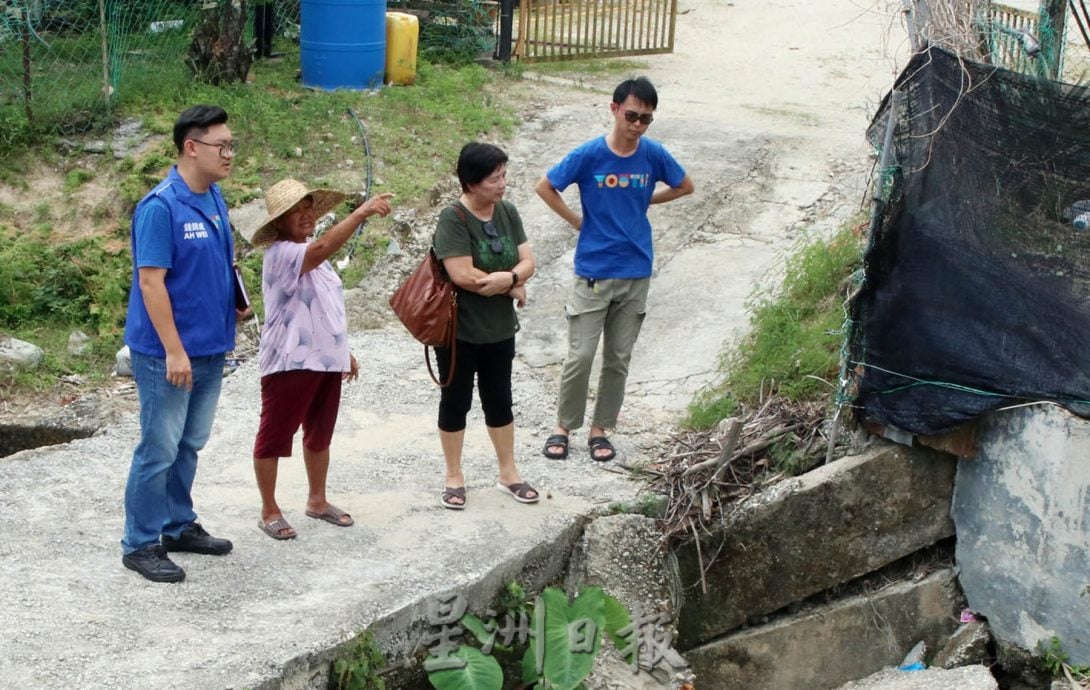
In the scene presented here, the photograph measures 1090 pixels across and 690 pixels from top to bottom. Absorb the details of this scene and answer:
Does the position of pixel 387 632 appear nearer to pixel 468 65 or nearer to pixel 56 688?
pixel 56 688

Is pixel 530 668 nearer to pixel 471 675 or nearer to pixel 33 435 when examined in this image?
pixel 471 675

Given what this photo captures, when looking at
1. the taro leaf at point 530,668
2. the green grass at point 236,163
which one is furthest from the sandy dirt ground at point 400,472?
the green grass at point 236,163

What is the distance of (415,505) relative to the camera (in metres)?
5.70

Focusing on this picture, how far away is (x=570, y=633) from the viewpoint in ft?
16.7

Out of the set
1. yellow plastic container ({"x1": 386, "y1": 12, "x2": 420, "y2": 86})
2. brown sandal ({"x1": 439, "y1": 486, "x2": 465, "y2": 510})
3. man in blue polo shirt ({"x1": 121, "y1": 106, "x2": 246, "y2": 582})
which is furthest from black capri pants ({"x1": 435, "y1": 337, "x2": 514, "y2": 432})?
yellow plastic container ({"x1": 386, "y1": 12, "x2": 420, "y2": 86})

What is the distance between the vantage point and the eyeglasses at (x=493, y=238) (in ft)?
17.3

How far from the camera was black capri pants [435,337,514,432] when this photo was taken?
5352mm

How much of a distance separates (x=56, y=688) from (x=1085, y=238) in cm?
426

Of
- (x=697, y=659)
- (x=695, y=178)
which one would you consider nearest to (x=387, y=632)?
(x=697, y=659)

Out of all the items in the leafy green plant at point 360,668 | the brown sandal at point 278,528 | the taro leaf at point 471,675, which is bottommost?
the taro leaf at point 471,675

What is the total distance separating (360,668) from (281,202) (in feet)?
5.63

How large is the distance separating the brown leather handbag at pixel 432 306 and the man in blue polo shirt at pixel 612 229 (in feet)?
2.85

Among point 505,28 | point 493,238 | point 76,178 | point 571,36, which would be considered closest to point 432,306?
point 493,238

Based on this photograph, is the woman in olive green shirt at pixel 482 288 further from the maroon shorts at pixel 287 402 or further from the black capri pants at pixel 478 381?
the maroon shorts at pixel 287 402
